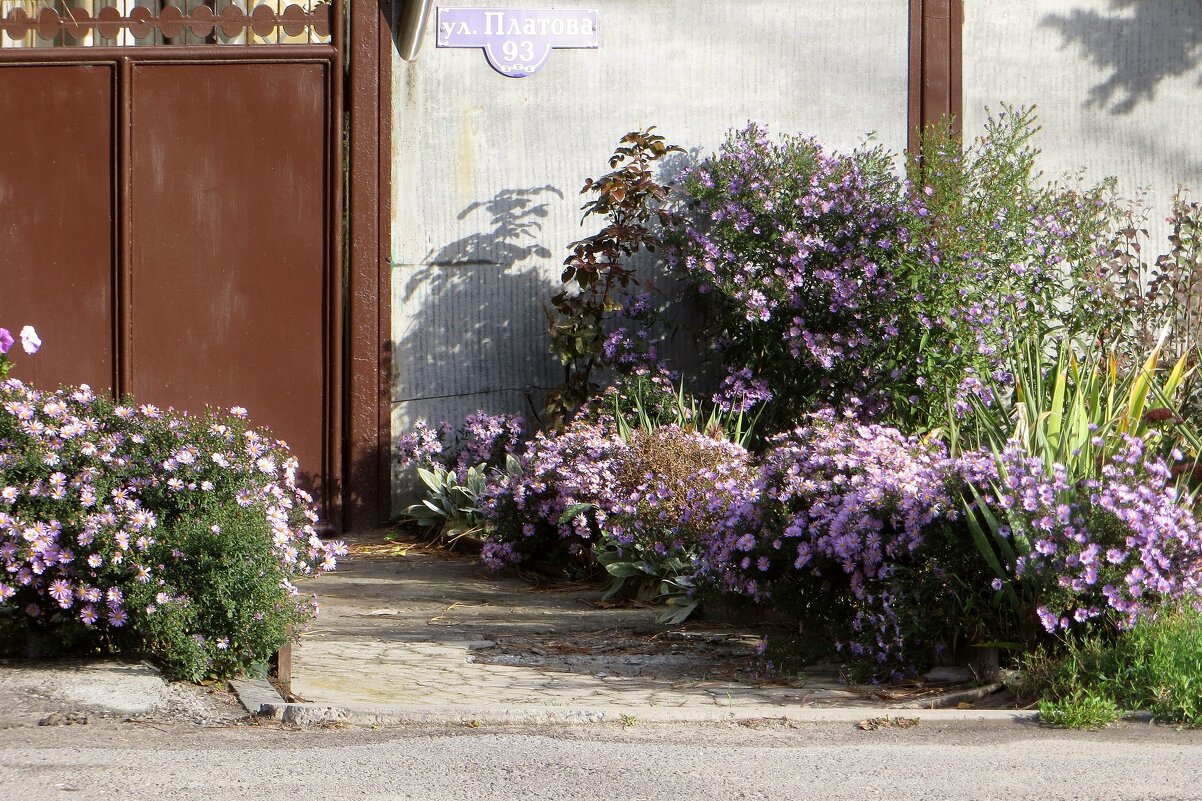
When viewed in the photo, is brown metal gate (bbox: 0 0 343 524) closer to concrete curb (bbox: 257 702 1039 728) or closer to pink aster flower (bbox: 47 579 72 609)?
pink aster flower (bbox: 47 579 72 609)

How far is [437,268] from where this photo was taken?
7.80 meters

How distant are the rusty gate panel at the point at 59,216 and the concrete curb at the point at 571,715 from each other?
399cm

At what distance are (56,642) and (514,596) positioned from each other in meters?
2.30

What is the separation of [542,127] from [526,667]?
3.76m

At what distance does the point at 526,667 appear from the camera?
16.4 feet

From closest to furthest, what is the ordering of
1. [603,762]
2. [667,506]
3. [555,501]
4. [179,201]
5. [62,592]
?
[603,762], [62,592], [667,506], [555,501], [179,201]

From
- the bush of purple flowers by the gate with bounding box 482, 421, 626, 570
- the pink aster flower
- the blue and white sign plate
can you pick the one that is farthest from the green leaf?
the blue and white sign plate

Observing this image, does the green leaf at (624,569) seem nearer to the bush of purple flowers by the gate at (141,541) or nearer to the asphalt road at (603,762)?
the bush of purple flowers by the gate at (141,541)

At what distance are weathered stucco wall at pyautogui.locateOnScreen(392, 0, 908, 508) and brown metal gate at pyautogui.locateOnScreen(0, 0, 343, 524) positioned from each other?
45 cm

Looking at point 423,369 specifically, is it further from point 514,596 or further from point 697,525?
point 697,525

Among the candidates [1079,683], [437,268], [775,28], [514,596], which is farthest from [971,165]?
[1079,683]

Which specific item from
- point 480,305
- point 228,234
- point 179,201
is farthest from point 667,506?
point 179,201

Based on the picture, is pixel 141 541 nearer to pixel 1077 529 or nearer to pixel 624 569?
pixel 624 569

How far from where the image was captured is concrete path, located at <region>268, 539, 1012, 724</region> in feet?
13.8
